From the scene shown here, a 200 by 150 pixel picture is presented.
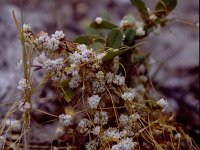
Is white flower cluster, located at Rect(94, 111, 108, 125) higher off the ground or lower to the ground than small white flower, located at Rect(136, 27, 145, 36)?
lower

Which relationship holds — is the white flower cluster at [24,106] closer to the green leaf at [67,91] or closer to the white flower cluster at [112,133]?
the green leaf at [67,91]

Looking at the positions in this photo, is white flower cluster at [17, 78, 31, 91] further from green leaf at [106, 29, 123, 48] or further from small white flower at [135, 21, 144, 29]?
small white flower at [135, 21, 144, 29]

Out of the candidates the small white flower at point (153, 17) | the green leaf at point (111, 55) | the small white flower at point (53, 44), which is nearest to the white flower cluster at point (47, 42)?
the small white flower at point (53, 44)

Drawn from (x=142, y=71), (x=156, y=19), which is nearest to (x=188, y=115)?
(x=142, y=71)

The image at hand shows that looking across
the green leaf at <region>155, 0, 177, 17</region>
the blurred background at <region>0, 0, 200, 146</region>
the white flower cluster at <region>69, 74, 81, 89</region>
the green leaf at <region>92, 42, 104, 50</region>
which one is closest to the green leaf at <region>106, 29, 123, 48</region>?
the green leaf at <region>92, 42, 104, 50</region>

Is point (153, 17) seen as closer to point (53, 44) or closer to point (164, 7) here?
point (164, 7)
